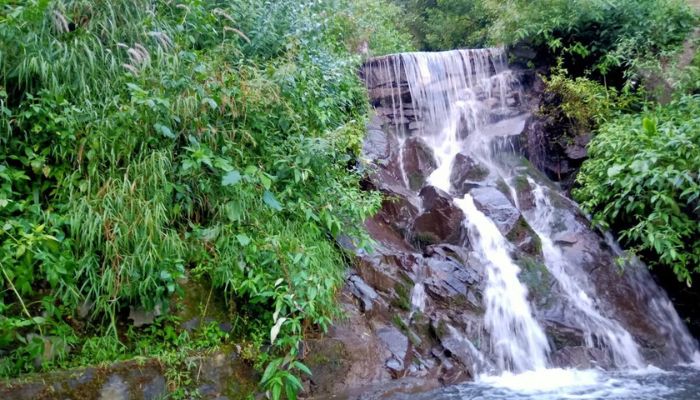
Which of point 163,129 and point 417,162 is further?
point 417,162

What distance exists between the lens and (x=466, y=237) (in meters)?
7.09

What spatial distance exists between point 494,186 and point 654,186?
229 centimetres

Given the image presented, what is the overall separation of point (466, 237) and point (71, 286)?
508 centimetres

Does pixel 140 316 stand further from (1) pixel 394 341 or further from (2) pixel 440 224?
(2) pixel 440 224

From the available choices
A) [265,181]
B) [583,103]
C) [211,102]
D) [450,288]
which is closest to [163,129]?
[211,102]

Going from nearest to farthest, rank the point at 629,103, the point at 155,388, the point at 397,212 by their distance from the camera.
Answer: the point at 155,388
the point at 397,212
the point at 629,103

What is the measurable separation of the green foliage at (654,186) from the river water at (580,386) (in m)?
1.59

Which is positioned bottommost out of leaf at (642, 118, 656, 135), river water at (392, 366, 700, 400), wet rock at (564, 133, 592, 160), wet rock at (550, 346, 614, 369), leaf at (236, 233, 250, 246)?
wet rock at (550, 346, 614, 369)

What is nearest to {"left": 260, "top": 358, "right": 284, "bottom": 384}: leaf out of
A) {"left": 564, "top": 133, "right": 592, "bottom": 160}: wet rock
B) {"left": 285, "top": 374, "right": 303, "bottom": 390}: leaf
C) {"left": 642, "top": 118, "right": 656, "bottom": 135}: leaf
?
{"left": 285, "top": 374, "right": 303, "bottom": 390}: leaf

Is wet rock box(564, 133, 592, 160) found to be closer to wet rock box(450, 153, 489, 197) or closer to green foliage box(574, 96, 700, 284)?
green foliage box(574, 96, 700, 284)

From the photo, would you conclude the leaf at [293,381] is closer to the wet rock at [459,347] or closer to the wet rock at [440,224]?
the wet rock at [459,347]

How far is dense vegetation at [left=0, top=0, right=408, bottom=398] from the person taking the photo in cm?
368

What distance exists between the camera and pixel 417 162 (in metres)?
9.06

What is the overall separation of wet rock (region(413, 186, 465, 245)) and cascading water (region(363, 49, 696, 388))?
0.57ft
